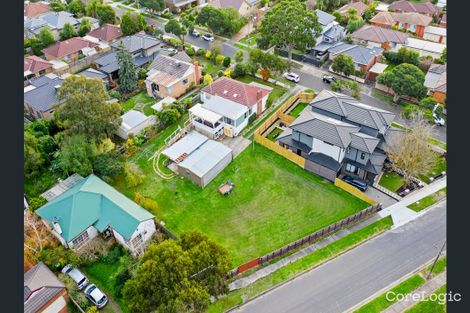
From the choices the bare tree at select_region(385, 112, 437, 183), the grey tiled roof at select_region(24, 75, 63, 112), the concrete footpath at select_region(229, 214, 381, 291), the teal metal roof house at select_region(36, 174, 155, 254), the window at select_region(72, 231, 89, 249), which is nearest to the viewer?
the concrete footpath at select_region(229, 214, 381, 291)

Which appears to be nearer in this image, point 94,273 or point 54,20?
point 94,273

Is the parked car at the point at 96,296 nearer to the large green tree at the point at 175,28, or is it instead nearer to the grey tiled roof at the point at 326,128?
the grey tiled roof at the point at 326,128

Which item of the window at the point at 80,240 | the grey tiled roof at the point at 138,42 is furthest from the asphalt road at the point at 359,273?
A: the grey tiled roof at the point at 138,42

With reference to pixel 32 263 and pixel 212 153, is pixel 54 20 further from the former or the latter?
pixel 32 263

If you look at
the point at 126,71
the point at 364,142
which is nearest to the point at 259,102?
the point at 364,142

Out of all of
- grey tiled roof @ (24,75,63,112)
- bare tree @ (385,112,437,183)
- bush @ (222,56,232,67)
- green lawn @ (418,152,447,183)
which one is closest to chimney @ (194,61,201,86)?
bush @ (222,56,232,67)

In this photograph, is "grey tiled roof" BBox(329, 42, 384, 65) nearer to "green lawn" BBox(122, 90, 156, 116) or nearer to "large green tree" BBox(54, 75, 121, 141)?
"green lawn" BBox(122, 90, 156, 116)

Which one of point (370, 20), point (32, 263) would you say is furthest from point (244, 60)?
point (32, 263)
